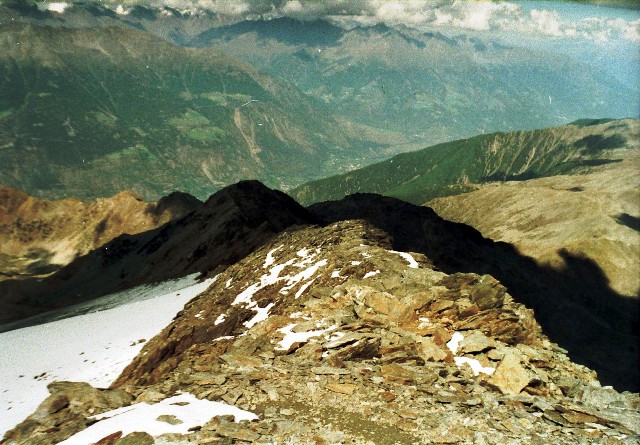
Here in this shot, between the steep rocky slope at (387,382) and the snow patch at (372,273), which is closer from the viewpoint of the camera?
the steep rocky slope at (387,382)

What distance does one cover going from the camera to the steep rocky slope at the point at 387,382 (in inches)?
603

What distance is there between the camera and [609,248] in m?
177

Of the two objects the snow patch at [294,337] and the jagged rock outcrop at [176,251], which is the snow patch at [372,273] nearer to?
the snow patch at [294,337]

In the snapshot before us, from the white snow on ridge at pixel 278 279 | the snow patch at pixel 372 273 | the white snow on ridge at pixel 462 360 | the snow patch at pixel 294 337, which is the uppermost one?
the snow patch at pixel 294 337

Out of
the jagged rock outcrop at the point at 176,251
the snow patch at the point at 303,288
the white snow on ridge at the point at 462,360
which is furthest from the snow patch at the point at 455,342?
the jagged rock outcrop at the point at 176,251

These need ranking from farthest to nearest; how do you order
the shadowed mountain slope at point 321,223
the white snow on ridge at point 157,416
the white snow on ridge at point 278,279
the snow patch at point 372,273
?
1. the shadowed mountain slope at point 321,223
2. the white snow on ridge at point 278,279
3. the snow patch at point 372,273
4. the white snow on ridge at point 157,416

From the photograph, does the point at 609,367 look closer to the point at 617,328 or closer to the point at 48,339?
the point at 617,328

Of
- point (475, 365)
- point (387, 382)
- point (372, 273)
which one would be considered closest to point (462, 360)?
point (475, 365)

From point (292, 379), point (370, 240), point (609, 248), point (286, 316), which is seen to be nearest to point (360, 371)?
point (292, 379)

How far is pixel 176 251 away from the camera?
322 feet

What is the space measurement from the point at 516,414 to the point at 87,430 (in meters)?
15.3

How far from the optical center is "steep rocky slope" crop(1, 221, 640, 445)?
15.3 m

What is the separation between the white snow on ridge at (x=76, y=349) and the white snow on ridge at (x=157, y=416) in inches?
916

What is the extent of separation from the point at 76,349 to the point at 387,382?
147ft
